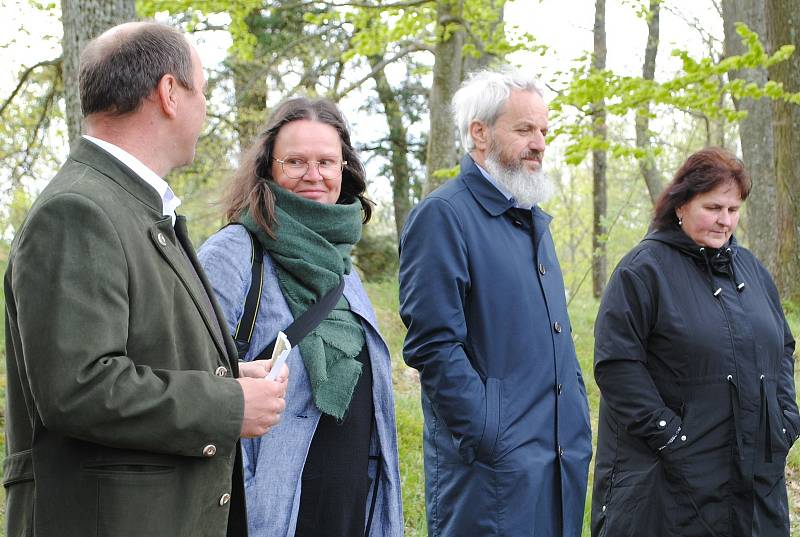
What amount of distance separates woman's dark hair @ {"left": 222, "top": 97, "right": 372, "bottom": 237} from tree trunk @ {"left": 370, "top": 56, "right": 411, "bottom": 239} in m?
12.0

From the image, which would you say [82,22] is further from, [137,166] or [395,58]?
[395,58]

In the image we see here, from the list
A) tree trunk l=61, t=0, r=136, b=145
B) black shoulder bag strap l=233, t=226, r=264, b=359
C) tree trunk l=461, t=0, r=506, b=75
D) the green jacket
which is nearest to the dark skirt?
black shoulder bag strap l=233, t=226, r=264, b=359

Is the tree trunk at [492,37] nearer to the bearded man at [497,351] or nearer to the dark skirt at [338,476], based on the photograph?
the bearded man at [497,351]

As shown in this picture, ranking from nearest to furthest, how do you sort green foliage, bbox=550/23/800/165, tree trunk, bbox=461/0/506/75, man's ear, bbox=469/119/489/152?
man's ear, bbox=469/119/489/152, green foliage, bbox=550/23/800/165, tree trunk, bbox=461/0/506/75

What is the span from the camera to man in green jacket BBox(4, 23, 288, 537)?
5.69 feet

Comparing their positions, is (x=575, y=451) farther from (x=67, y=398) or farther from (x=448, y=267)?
(x=67, y=398)

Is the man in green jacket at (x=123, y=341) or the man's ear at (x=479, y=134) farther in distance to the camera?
the man's ear at (x=479, y=134)

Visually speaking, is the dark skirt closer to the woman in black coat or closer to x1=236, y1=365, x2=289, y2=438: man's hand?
x1=236, y1=365, x2=289, y2=438: man's hand

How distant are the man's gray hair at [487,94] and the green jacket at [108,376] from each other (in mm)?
1690

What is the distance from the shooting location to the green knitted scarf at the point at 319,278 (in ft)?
8.96

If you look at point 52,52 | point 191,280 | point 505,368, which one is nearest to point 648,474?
point 505,368

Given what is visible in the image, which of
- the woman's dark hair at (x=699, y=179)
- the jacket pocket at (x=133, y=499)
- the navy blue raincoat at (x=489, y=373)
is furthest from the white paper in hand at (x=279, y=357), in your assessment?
the woman's dark hair at (x=699, y=179)

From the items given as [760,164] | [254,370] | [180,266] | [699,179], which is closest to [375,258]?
[760,164]

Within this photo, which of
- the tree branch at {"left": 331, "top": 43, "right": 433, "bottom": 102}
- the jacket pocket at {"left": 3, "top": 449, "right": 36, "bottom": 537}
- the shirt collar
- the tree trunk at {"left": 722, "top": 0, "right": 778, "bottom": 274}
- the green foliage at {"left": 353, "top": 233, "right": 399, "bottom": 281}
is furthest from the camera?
the green foliage at {"left": 353, "top": 233, "right": 399, "bottom": 281}
